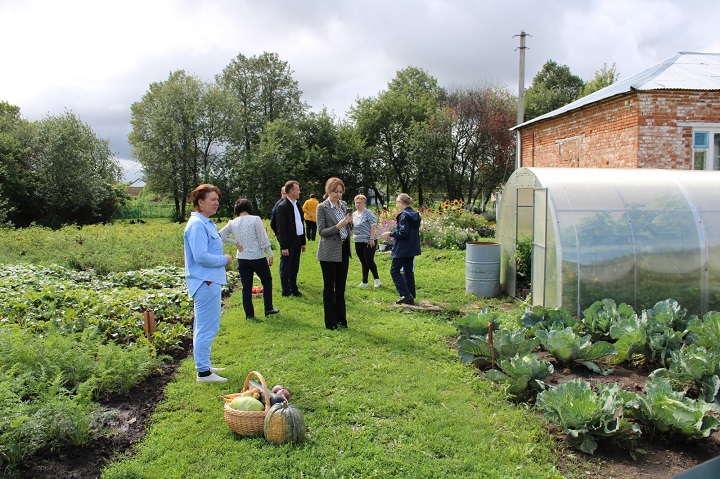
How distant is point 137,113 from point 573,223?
139 ft

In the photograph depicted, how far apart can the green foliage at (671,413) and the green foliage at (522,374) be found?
820 mm

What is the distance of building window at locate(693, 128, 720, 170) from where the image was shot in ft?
45.2

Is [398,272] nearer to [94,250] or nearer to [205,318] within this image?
[205,318]

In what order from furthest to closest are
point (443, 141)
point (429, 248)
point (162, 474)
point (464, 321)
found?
point (443, 141)
point (429, 248)
point (464, 321)
point (162, 474)

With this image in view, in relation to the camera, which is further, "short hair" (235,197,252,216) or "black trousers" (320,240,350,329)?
"short hair" (235,197,252,216)

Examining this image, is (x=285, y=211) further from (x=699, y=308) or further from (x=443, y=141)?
(x=443, y=141)

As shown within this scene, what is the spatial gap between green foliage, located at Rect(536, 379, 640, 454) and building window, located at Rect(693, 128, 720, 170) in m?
12.7

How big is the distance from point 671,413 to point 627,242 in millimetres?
3760

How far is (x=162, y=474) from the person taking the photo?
139 inches

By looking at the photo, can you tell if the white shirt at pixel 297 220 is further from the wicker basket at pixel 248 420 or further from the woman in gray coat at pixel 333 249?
the wicker basket at pixel 248 420

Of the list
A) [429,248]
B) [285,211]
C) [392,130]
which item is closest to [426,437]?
[285,211]

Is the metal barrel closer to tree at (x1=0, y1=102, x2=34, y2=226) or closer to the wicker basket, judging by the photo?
the wicker basket

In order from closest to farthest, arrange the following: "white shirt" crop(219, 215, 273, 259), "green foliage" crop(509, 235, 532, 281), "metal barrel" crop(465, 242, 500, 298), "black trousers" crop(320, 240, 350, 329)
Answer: "black trousers" crop(320, 240, 350, 329), "white shirt" crop(219, 215, 273, 259), "green foliage" crop(509, 235, 532, 281), "metal barrel" crop(465, 242, 500, 298)

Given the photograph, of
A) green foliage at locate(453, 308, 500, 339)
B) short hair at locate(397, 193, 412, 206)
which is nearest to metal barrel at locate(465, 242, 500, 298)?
short hair at locate(397, 193, 412, 206)
